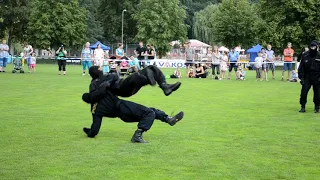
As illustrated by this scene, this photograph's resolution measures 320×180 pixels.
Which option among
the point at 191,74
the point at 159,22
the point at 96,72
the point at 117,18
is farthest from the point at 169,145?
the point at 117,18

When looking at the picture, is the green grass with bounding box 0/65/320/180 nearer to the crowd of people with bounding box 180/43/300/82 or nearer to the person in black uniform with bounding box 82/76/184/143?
the person in black uniform with bounding box 82/76/184/143

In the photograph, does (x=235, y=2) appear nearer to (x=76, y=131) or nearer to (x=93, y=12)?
(x=93, y=12)

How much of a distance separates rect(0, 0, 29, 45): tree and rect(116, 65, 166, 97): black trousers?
6696cm

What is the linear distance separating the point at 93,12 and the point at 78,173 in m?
85.9

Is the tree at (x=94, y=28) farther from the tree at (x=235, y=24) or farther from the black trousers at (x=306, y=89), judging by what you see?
the black trousers at (x=306, y=89)

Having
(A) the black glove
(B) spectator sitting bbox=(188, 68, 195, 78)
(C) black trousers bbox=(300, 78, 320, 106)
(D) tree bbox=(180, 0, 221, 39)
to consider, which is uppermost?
(D) tree bbox=(180, 0, 221, 39)

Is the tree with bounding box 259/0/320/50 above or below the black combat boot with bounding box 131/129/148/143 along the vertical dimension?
above

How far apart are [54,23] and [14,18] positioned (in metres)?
6.16

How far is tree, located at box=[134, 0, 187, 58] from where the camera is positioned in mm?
→ 76438

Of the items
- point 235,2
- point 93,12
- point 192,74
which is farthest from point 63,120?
point 93,12

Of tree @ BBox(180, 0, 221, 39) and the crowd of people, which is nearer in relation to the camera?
the crowd of people

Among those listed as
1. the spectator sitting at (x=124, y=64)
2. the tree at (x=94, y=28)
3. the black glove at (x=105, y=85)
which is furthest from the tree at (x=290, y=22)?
the black glove at (x=105, y=85)

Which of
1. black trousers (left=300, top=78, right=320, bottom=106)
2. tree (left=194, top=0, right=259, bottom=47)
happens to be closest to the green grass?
black trousers (left=300, top=78, right=320, bottom=106)

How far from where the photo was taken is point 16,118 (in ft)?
44.2
